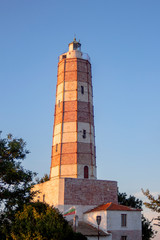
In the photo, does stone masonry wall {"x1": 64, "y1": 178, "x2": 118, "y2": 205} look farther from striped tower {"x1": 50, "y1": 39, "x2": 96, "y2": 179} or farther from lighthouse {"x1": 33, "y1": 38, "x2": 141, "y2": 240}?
striped tower {"x1": 50, "y1": 39, "x2": 96, "y2": 179}

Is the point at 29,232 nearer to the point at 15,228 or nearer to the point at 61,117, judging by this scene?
the point at 15,228

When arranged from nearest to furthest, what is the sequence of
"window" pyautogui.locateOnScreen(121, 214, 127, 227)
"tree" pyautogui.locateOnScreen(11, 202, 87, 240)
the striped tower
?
1. "tree" pyautogui.locateOnScreen(11, 202, 87, 240)
2. "window" pyautogui.locateOnScreen(121, 214, 127, 227)
3. the striped tower

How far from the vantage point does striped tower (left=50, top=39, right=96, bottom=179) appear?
36.2 m

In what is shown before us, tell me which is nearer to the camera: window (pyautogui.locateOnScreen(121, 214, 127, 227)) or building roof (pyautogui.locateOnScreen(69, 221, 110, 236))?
building roof (pyautogui.locateOnScreen(69, 221, 110, 236))

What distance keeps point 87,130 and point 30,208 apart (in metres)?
16.6

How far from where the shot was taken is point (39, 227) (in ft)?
67.6

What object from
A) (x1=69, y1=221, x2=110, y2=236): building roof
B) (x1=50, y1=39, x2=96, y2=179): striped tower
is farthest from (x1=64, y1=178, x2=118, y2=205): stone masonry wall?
(x1=69, y1=221, x2=110, y2=236): building roof

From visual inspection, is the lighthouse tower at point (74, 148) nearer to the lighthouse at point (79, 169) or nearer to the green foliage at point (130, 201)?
the lighthouse at point (79, 169)

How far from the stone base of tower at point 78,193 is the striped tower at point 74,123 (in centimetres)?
155

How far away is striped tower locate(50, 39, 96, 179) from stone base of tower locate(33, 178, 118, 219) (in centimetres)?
155

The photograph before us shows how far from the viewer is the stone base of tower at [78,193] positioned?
110ft

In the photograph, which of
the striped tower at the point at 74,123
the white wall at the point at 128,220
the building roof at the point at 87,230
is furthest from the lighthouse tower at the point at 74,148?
the white wall at the point at 128,220

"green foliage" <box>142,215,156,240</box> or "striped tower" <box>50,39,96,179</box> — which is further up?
"striped tower" <box>50,39,96,179</box>

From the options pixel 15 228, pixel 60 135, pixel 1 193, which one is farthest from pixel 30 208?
pixel 60 135
